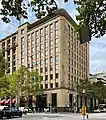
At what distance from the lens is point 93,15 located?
1096 cm

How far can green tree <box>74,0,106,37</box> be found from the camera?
1058 cm

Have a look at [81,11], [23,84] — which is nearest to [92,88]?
[23,84]

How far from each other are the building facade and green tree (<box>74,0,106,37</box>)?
236 ft

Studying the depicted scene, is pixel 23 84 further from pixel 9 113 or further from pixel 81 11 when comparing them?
pixel 81 11

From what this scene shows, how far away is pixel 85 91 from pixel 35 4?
3387 inches

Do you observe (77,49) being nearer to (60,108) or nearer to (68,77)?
(68,77)

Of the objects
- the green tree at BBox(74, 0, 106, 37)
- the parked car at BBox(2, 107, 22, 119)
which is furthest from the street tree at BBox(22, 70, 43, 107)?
the green tree at BBox(74, 0, 106, 37)

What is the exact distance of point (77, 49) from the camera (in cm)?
9938

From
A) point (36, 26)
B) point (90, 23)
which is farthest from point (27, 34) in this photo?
point (90, 23)

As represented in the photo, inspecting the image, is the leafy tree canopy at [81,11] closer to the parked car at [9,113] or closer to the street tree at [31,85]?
the parked car at [9,113]

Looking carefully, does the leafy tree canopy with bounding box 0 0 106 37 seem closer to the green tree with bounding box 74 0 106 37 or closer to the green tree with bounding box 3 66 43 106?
the green tree with bounding box 74 0 106 37

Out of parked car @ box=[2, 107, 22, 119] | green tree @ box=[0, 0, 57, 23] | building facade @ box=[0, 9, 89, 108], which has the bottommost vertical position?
parked car @ box=[2, 107, 22, 119]

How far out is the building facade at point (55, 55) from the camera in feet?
296

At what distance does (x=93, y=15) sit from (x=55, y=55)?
81.7 metres
